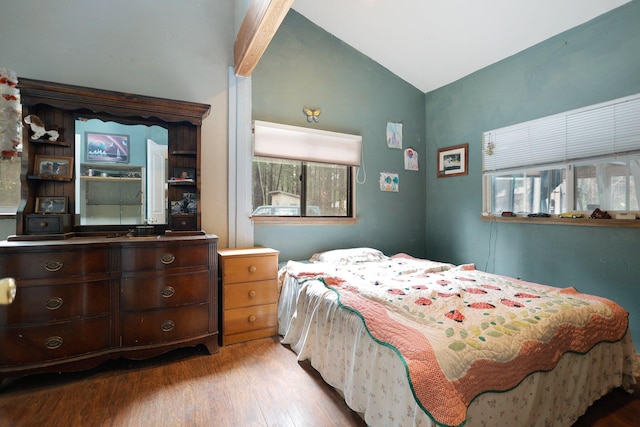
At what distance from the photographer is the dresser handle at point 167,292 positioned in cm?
199

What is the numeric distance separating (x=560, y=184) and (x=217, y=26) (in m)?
3.36

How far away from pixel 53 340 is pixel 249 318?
118 centimetres

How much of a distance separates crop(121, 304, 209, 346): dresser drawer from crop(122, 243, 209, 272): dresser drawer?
0.97 feet

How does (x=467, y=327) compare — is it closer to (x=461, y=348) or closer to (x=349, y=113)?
(x=461, y=348)

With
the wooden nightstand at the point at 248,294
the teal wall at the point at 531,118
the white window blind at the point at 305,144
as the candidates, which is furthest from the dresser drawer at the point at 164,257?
the teal wall at the point at 531,118

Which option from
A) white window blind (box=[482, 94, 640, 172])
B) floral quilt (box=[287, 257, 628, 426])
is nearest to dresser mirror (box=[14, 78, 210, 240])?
floral quilt (box=[287, 257, 628, 426])

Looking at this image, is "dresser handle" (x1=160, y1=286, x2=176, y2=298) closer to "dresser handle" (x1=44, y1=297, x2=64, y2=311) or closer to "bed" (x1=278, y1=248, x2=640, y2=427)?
"dresser handle" (x1=44, y1=297, x2=64, y2=311)

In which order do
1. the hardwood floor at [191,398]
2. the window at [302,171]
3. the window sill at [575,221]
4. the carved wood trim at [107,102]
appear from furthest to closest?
the window at [302,171] < the window sill at [575,221] < the carved wood trim at [107,102] < the hardwood floor at [191,398]

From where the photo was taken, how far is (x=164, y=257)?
6.56 ft

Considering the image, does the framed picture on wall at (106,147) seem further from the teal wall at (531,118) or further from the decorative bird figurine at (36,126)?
the teal wall at (531,118)

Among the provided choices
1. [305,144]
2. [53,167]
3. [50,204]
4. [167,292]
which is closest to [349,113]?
[305,144]

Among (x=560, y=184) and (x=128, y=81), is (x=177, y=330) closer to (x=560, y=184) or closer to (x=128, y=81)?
(x=128, y=81)

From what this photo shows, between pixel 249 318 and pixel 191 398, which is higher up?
pixel 249 318

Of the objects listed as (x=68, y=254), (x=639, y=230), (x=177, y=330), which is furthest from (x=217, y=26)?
(x=639, y=230)
